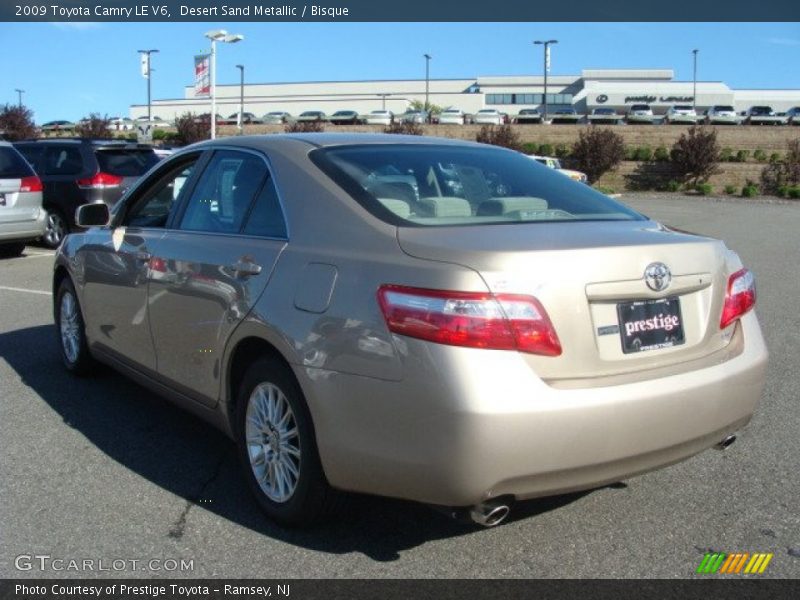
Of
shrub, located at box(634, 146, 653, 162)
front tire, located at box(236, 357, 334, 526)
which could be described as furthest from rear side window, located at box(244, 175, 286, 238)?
shrub, located at box(634, 146, 653, 162)

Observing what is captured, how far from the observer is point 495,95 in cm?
11638

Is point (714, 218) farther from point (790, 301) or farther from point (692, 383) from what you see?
point (692, 383)

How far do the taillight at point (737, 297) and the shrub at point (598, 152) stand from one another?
46.9 meters

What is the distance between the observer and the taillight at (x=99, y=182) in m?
13.8

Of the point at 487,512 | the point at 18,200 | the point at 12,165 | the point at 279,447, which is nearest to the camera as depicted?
the point at 487,512

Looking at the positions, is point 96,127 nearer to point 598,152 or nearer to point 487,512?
point 598,152

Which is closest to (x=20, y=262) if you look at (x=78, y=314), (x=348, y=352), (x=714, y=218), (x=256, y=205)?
(x=78, y=314)

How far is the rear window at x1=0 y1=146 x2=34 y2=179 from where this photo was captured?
40.9ft

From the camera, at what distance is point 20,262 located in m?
12.8

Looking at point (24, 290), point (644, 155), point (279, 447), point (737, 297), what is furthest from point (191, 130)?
point (737, 297)

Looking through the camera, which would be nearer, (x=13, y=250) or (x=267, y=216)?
(x=267, y=216)

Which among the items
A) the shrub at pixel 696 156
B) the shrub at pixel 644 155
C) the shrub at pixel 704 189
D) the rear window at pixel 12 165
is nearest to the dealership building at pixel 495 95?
the shrub at pixel 644 155

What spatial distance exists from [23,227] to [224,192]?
9536mm

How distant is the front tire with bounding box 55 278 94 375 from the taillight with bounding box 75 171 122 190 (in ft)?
26.7
